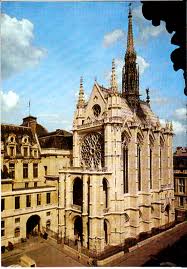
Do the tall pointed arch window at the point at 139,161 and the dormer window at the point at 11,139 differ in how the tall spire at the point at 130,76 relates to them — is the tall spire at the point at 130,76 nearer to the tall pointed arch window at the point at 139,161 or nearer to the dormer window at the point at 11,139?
the tall pointed arch window at the point at 139,161

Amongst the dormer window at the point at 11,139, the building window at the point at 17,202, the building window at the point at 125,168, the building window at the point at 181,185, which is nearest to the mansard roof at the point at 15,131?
the dormer window at the point at 11,139

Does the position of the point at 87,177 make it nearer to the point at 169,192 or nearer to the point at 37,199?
the point at 37,199

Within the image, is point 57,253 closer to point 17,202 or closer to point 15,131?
point 17,202

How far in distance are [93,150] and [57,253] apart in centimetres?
957

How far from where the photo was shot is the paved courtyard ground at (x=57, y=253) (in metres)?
15.5

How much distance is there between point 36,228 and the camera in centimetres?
2197

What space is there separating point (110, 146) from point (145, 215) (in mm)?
7901

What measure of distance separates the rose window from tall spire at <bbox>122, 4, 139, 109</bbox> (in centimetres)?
578

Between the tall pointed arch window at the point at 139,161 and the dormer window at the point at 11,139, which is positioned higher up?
the dormer window at the point at 11,139

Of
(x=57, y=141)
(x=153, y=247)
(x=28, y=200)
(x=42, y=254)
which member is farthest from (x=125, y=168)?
(x=42, y=254)

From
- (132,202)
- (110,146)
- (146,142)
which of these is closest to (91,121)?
(110,146)

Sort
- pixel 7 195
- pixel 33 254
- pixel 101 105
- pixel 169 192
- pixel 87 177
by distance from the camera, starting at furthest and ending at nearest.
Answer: pixel 169 192
pixel 101 105
pixel 87 177
pixel 7 195
pixel 33 254

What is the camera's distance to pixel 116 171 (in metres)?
21.4

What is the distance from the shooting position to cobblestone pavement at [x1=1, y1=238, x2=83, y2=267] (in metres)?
15.2
